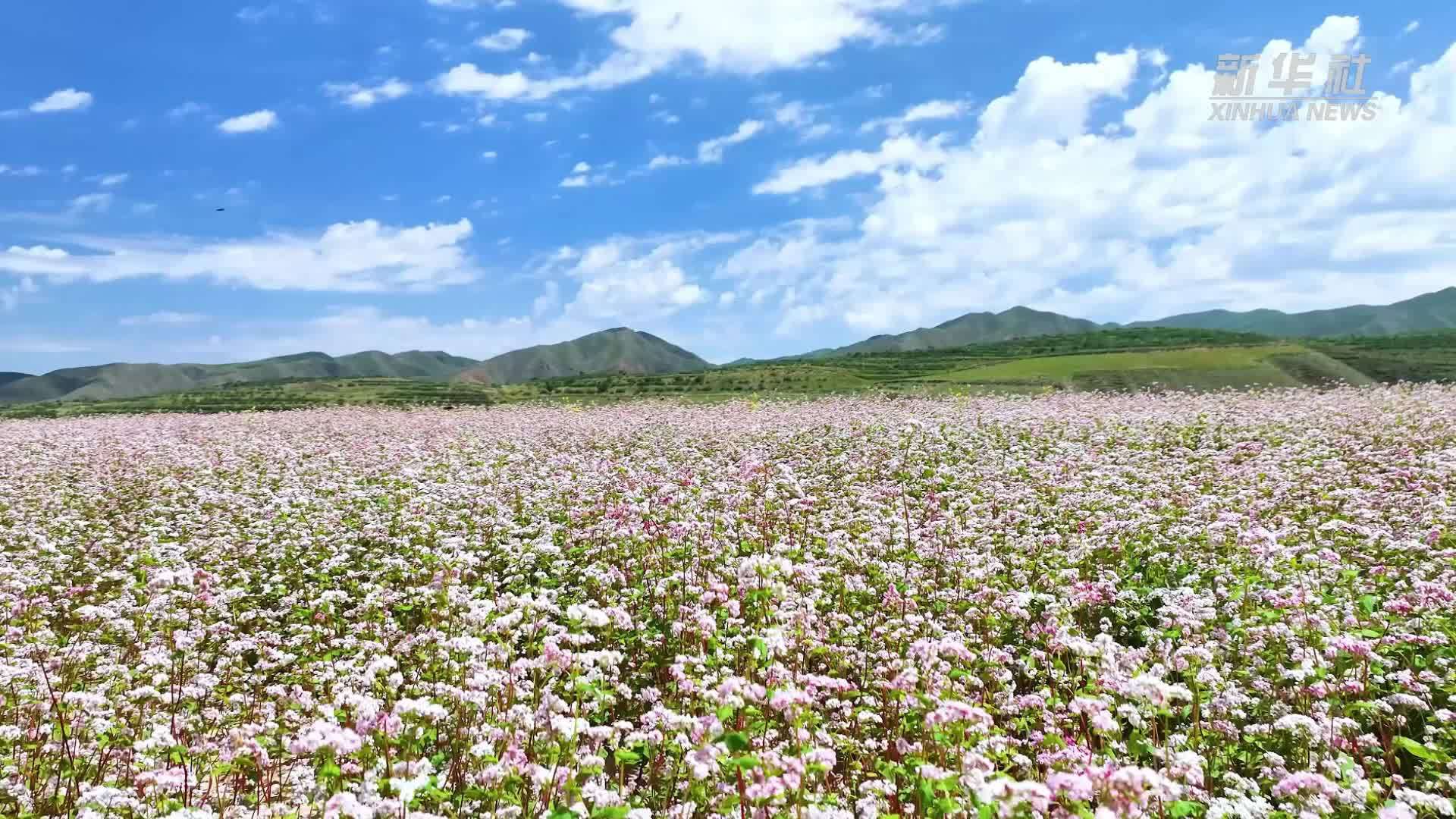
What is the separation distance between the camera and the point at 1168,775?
15.5ft

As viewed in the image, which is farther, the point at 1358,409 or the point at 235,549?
the point at 1358,409

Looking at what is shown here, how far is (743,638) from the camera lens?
20.2 feet

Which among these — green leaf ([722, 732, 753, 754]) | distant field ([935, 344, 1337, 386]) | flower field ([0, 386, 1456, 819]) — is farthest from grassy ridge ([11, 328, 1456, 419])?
green leaf ([722, 732, 753, 754])

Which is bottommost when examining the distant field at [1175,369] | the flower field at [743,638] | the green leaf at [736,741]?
the flower field at [743,638]

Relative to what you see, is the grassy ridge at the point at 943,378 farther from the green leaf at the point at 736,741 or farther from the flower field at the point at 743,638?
the green leaf at the point at 736,741

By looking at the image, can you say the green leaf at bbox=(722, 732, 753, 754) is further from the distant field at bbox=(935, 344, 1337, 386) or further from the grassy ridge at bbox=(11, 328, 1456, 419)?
the distant field at bbox=(935, 344, 1337, 386)

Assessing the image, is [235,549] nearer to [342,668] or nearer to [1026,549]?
[342,668]

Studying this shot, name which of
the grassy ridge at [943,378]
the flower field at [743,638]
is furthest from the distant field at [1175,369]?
the flower field at [743,638]

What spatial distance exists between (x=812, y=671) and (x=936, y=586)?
77.4 inches

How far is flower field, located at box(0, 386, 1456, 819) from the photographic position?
4.58 m

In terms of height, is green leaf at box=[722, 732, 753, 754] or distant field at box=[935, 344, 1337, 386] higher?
distant field at box=[935, 344, 1337, 386]

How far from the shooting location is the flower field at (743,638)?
4.58 metres

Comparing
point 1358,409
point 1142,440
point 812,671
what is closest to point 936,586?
point 812,671

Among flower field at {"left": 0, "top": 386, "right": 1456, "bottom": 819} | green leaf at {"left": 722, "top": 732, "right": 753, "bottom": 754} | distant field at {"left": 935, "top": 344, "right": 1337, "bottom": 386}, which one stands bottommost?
flower field at {"left": 0, "top": 386, "right": 1456, "bottom": 819}
